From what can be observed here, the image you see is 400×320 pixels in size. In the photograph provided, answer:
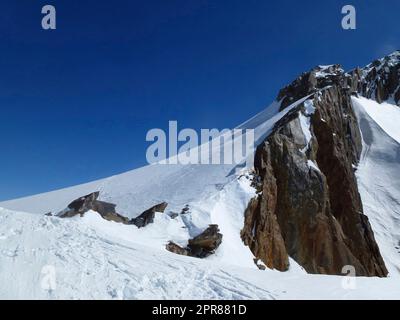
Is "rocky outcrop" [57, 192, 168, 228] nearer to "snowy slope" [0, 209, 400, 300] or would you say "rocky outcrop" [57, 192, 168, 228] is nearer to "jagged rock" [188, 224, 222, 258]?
"jagged rock" [188, 224, 222, 258]

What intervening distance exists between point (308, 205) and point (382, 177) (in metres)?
20.5

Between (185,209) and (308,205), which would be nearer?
(185,209)

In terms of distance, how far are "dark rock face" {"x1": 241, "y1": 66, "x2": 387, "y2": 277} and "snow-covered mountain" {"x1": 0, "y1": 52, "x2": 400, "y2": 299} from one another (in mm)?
98

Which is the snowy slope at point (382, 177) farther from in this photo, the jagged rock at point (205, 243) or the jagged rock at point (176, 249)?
the jagged rock at point (176, 249)

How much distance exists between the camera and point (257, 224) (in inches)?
862

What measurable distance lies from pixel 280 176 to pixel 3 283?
22.3m

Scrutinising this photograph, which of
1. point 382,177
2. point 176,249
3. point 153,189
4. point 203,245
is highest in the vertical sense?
point 382,177

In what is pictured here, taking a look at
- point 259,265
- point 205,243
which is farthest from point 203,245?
point 259,265

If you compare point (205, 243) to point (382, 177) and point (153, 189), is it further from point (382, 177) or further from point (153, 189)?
point (382, 177)

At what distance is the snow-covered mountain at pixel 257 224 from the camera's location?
8125mm

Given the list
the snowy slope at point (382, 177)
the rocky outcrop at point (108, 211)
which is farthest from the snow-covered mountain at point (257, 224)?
the rocky outcrop at point (108, 211)

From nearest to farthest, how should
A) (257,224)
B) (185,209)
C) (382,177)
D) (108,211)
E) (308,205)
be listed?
(185,209) → (257,224) → (108,211) → (308,205) → (382,177)

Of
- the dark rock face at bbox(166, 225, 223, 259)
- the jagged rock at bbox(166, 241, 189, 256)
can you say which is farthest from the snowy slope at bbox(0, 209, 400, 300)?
the dark rock face at bbox(166, 225, 223, 259)
